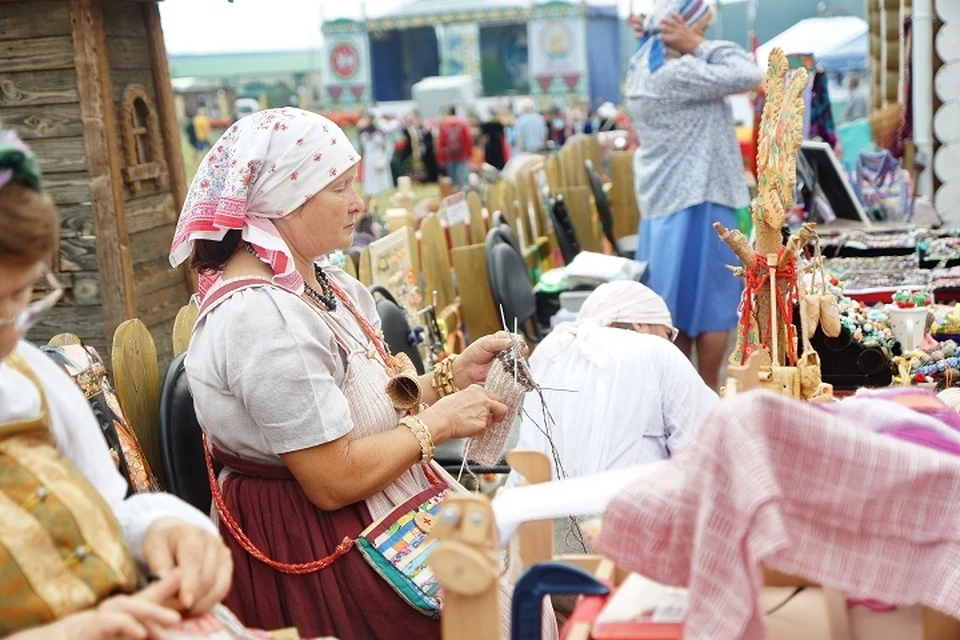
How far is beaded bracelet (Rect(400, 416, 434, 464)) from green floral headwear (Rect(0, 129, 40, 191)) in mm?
1039

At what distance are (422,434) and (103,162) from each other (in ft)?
8.31

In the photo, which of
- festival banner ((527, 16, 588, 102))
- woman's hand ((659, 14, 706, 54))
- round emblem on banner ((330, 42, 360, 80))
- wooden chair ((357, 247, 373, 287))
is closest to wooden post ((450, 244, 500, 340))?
wooden chair ((357, 247, 373, 287))

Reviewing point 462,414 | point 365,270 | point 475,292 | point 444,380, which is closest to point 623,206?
point 475,292

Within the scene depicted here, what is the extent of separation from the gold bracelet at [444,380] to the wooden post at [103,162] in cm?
210

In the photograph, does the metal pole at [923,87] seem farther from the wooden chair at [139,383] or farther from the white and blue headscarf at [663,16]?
the wooden chair at [139,383]

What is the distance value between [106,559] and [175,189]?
372 centimetres

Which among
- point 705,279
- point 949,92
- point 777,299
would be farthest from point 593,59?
point 777,299

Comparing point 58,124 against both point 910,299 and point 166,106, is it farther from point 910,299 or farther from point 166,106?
point 910,299

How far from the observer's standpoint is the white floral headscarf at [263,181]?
90.0 inches

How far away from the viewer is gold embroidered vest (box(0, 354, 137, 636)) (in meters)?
1.35

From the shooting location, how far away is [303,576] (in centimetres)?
231

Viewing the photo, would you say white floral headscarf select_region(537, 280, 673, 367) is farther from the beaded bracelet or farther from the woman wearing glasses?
the woman wearing glasses

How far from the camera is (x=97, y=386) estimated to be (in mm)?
2420

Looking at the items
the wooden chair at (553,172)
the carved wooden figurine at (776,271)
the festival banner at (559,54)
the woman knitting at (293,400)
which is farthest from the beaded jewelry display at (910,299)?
the festival banner at (559,54)
